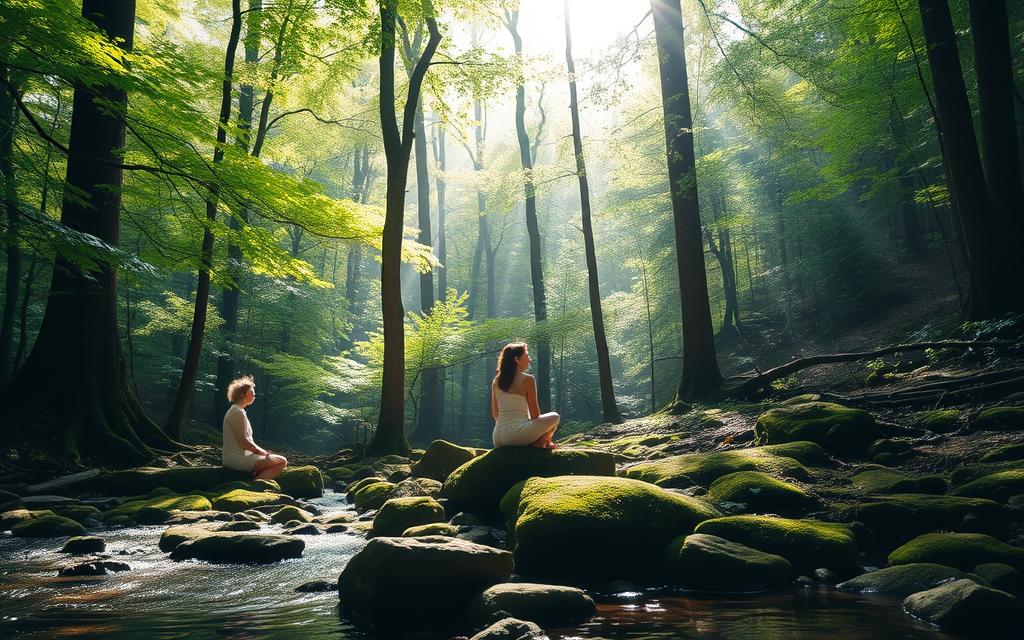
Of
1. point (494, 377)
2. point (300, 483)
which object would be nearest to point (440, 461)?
point (494, 377)

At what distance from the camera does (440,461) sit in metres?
8.16

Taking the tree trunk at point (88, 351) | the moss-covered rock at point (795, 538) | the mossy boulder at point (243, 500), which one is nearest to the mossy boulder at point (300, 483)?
the mossy boulder at point (243, 500)

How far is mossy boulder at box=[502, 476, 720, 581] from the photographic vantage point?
13.2 ft

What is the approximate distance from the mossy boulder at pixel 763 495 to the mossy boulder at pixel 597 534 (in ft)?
3.26

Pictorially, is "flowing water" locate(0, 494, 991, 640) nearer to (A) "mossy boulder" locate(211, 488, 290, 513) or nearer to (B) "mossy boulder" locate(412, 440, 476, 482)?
(A) "mossy boulder" locate(211, 488, 290, 513)

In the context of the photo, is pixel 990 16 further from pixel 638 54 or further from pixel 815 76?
pixel 638 54

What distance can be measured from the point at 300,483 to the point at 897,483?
7255mm

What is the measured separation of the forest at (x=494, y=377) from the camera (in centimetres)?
357

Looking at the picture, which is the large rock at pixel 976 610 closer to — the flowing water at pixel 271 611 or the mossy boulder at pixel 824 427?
the flowing water at pixel 271 611

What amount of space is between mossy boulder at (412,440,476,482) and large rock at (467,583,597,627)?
479 cm

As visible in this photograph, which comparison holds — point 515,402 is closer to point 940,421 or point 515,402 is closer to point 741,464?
point 741,464

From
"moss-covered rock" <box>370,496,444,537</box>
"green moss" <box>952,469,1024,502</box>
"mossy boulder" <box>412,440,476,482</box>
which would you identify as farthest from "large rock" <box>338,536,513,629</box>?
"mossy boulder" <box>412,440,476,482</box>

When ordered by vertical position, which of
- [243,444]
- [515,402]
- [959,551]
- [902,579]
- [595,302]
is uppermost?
[595,302]

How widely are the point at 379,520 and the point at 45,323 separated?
6716 millimetres
